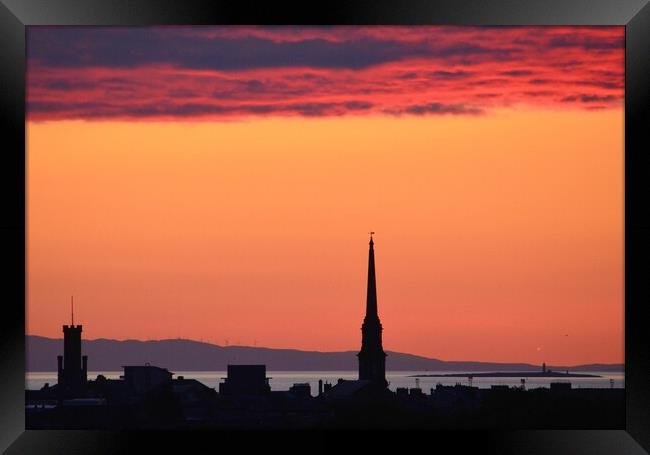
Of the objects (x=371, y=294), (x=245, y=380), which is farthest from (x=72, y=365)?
(x=371, y=294)

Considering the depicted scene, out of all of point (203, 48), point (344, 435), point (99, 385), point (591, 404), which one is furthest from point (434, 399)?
point (344, 435)

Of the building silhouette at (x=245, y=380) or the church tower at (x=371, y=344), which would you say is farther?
the church tower at (x=371, y=344)

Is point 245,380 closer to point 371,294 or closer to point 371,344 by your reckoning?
point 371,344

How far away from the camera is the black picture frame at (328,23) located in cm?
564

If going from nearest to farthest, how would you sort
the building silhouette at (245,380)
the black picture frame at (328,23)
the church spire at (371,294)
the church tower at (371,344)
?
the black picture frame at (328,23) < the building silhouette at (245,380) < the church spire at (371,294) < the church tower at (371,344)

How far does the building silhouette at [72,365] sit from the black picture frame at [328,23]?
1724 inches

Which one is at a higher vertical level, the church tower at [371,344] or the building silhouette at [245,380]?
the church tower at [371,344]

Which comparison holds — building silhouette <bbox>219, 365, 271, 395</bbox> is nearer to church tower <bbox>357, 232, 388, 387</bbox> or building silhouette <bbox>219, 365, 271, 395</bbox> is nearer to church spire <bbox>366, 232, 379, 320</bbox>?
church tower <bbox>357, 232, 388, 387</bbox>

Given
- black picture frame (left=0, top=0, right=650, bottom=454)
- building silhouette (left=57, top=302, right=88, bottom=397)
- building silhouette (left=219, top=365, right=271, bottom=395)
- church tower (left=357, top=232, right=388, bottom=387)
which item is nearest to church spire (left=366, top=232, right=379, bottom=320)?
church tower (left=357, top=232, right=388, bottom=387)

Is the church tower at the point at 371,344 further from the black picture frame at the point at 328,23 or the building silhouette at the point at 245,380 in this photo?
the black picture frame at the point at 328,23

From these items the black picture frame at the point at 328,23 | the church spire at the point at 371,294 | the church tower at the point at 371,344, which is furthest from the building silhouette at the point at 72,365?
the black picture frame at the point at 328,23

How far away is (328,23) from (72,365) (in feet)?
153

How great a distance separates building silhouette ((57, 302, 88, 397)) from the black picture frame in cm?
4380

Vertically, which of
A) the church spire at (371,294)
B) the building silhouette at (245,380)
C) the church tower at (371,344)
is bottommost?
the building silhouette at (245,380)
